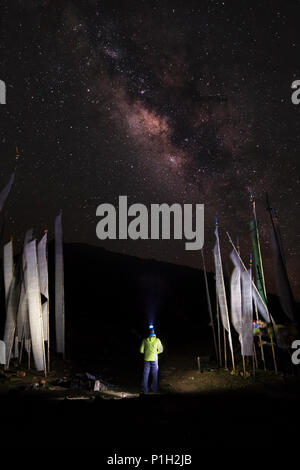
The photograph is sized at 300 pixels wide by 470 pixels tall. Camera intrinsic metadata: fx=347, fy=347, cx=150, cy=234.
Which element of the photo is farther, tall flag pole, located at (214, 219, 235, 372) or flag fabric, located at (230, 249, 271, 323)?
tall flag pole, located at (214, 219, 235, 372)

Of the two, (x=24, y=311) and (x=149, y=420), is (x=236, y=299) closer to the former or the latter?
(x=149, y=420)

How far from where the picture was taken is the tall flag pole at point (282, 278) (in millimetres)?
10820

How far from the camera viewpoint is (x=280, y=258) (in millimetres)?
11156

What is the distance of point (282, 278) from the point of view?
1096 centimetres

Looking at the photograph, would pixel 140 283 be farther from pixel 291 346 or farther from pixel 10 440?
pixel 10 440

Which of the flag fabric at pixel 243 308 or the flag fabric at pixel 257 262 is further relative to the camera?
the flag fabric at pixel 257 262

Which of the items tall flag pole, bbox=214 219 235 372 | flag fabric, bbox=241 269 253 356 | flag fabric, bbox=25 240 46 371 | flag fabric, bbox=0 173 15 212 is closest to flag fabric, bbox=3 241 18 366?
flag fabric, bbox=25 240 46 371

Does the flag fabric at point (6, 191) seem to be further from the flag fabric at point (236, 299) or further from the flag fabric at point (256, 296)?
the flag fabric at point (236, 299)

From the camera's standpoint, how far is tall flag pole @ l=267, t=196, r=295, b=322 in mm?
10820

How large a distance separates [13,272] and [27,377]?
3764mm

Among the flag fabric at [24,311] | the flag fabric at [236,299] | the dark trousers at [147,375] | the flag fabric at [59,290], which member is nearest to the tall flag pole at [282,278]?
the flag fabric at [236,299]

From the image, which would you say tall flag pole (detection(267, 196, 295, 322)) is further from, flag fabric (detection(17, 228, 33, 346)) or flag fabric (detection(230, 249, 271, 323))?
flag fabric (detection(17, 228, 33, 346))

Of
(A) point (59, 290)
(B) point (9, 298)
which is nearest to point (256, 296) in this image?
(A) point (59, 290)
